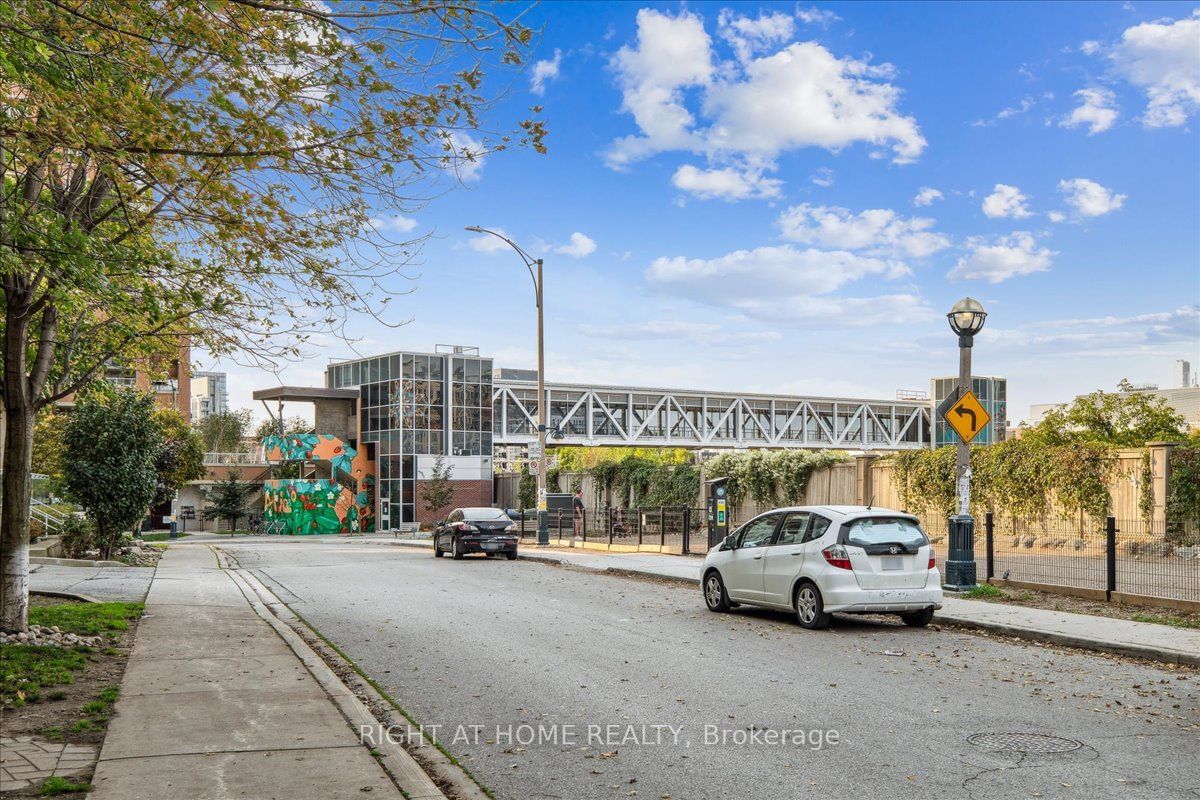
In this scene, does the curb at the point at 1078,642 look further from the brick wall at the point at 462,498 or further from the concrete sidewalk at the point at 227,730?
the brick wall at the point at 462,498

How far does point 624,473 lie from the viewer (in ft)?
127

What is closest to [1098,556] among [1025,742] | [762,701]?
[762,701]

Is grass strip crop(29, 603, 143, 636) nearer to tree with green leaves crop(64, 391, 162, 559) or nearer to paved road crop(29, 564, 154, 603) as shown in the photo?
paved road crop(29, 564, 154, 603)

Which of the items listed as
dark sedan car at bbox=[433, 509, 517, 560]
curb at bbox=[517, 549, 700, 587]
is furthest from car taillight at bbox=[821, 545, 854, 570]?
dark sedan car at bbox=[433, 509, 517, 560]

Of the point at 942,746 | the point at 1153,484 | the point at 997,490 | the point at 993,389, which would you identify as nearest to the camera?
the point at 942,746

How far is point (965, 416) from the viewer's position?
1666 centimetres

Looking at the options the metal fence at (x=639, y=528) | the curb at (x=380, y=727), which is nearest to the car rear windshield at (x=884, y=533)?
the curb at (x=380, y=727)

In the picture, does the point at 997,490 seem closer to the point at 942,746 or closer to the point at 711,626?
the point at 711,626

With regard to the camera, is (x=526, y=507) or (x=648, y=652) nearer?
(x=648, y=652)

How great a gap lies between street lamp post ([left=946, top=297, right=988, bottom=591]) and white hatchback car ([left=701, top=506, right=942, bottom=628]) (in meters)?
3.07

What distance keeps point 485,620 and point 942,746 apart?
7.88m

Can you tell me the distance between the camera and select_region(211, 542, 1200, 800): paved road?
20.6ft

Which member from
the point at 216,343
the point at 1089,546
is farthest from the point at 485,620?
the point at 1089,546

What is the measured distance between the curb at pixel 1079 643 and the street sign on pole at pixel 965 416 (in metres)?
3.90
